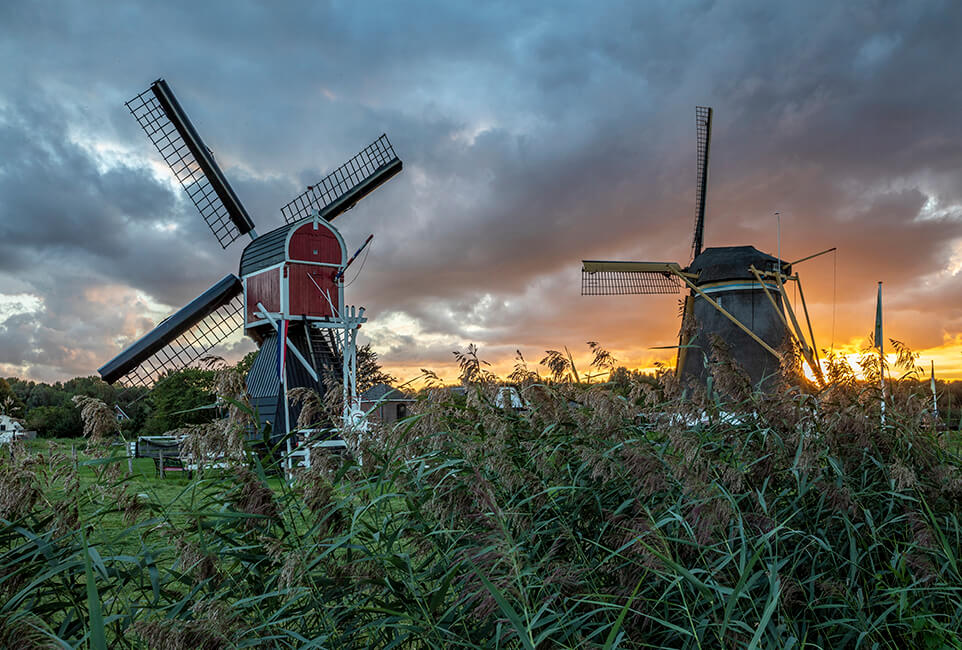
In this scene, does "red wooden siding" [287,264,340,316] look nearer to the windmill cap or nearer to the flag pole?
the windmill cap

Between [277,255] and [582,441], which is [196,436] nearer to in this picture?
[582,441]

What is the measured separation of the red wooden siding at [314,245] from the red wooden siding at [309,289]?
0.31m

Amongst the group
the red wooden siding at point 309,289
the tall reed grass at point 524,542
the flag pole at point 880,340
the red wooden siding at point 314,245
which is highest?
the red wooden siding at point 314,245

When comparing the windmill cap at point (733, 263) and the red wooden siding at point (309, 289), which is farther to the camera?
the red wooden siding at point (309, 289)

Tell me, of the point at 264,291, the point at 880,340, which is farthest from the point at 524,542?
the point at 264,291

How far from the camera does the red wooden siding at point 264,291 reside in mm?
20331

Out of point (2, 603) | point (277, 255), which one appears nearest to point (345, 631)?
point (2, 603)

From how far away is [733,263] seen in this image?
63.3 ft

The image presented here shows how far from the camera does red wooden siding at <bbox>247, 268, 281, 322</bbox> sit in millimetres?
20331

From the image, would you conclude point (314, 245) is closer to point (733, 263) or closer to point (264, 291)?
point (264, 291)

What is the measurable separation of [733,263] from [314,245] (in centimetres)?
1347

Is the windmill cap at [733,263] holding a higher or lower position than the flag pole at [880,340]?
higher

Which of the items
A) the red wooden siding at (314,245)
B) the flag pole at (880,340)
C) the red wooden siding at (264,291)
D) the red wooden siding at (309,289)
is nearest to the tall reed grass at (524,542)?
the flag pole at (880,340)

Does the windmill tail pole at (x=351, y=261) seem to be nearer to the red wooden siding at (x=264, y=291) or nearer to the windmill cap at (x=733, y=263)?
the red wooden siding at (x=264, y=291)
